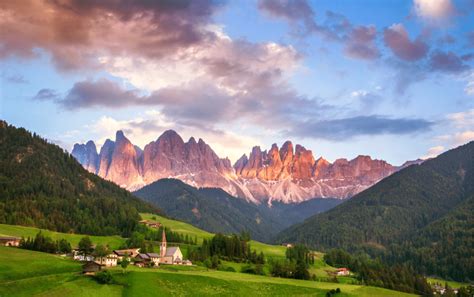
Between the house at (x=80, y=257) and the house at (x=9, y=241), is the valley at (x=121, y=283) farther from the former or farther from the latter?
the house at (x=9, y=241)

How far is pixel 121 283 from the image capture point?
11538 cm

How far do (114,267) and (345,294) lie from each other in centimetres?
5762

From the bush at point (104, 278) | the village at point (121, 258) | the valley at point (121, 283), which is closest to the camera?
the valley at point (121, 283)

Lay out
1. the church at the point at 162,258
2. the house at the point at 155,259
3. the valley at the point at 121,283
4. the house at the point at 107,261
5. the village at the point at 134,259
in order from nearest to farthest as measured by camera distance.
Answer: the valley at the point at 121,283 → the village at the point at 134,259 → the house at the point at 107,261 → the church at the point at 162,258 → the house at the point at 155,259

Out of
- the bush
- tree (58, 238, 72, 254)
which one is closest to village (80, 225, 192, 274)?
tree (58, 238, 72, 254)

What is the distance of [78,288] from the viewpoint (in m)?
106

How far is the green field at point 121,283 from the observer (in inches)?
4119

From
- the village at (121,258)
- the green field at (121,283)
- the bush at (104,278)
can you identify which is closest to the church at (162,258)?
the village at (121,258)

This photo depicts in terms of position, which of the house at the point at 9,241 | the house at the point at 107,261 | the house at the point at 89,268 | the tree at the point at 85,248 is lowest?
the house at the point at 89,268

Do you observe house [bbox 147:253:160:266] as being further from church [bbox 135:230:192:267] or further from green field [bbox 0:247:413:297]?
green field [bbox 0:247:413:297]

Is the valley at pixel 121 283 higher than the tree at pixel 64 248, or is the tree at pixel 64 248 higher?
the tree at pixel 64 248

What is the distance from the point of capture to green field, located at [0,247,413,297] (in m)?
105

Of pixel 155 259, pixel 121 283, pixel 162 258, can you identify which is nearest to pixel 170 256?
pixel 162 258

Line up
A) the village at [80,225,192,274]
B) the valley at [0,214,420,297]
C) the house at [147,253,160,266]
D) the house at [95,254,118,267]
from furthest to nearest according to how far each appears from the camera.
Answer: the house at [147,253,160,266] < the house at [95,254,118,267] < the village at [80,225,192,274] < the valley at [0,214,420,297]
